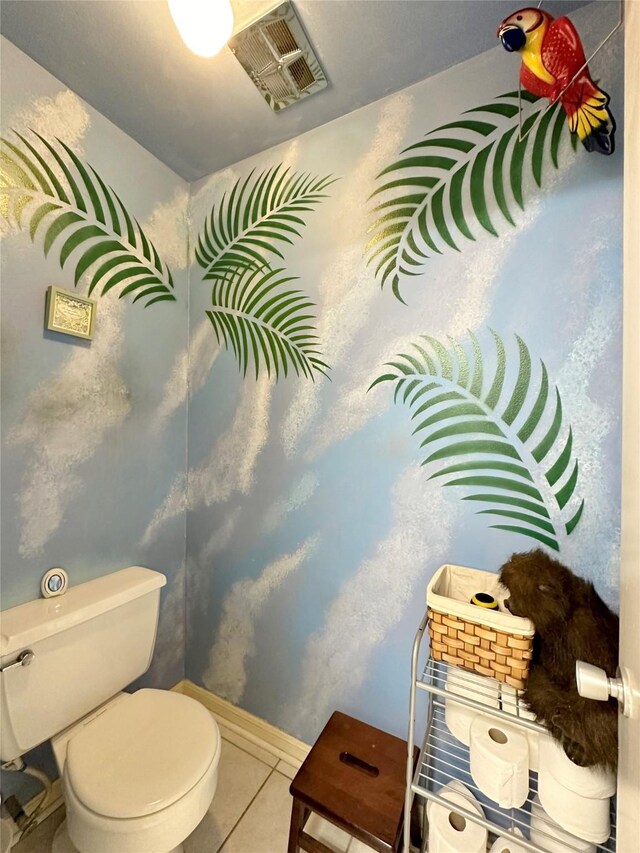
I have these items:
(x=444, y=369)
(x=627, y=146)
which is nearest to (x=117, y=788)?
(x=444, y=369)

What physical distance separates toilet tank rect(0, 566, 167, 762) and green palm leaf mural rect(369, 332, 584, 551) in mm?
1107

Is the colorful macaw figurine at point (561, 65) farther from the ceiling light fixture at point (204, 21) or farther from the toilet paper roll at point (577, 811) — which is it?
the toilet paper roll at point (577, 811)

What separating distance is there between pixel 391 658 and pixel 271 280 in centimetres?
144

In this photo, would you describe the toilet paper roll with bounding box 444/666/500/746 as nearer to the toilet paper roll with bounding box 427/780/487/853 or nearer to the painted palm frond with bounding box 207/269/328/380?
the toilet paper roll with bounding box 427/780/487/853

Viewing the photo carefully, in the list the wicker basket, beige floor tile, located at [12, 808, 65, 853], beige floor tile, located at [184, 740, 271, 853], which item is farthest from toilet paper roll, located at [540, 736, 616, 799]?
beige floor tile, located at [12, 808, 65, 853]

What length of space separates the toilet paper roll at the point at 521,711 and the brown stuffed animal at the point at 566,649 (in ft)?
0.11

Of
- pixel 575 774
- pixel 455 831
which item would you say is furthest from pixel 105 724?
pixel 575 774

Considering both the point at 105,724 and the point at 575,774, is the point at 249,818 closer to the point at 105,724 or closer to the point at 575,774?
the point at 105,724

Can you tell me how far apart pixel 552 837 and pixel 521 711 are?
0.24m

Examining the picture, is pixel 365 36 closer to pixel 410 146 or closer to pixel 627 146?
pixel 410 146

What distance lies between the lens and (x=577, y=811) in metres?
0.69

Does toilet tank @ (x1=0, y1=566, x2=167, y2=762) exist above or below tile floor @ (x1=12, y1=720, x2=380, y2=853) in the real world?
above

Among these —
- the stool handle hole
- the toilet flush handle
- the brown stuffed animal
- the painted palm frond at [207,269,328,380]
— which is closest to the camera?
the brown stuffed animal

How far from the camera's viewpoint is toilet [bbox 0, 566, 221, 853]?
830 mm
